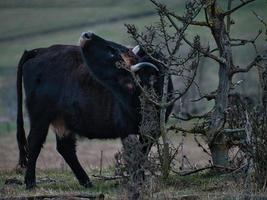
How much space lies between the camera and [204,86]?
75312mm

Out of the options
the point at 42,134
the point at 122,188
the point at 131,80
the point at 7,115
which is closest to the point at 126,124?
the point at 131,80

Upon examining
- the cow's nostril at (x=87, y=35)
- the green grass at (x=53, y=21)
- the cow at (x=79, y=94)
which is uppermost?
the green grass at (x=53, y=21)

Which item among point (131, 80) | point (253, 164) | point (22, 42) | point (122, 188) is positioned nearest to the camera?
point (122, 188)

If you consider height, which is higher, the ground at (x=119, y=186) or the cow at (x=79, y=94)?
the cow at (x=79, y=94)

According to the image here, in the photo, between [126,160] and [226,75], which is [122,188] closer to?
[126,160]

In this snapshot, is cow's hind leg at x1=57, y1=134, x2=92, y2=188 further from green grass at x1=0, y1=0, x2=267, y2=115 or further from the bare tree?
green grass at x1=0, y1=0, x2=267, y2=115

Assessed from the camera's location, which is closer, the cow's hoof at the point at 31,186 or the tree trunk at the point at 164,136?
the tree trunk at the point at 164,136

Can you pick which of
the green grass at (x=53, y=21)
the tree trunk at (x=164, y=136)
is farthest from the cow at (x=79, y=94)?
the green grass at (x=53, y=21)

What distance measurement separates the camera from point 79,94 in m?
15.2

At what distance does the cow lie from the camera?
1437 cm

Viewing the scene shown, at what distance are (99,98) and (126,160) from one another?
3281 mm

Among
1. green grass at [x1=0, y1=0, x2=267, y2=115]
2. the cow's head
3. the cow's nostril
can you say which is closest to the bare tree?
the cow's head

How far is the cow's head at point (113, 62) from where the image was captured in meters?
14.3

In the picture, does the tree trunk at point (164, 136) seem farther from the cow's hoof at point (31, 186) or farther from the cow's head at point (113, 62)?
the cow's hoof at point (31, 186)
